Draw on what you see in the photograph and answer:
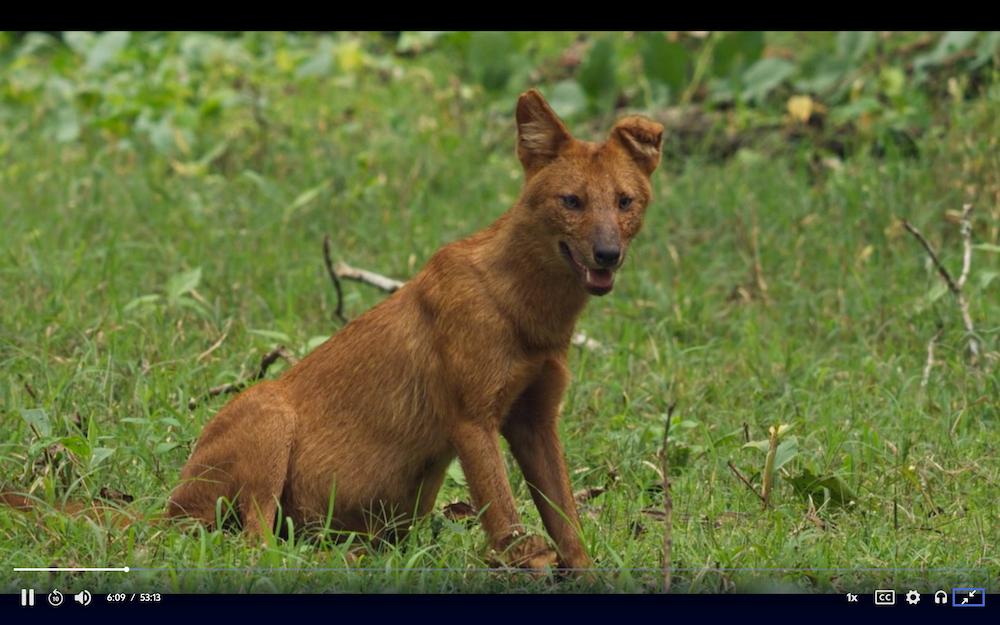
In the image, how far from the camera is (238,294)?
7969mm

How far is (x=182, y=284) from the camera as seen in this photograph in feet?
25.2

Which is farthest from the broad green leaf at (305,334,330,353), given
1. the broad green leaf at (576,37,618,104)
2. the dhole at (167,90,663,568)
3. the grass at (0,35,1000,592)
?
the broad green leaf at (576,37,618,104)

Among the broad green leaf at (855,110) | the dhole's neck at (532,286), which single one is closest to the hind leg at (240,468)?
the dhole's neck at (532,286)

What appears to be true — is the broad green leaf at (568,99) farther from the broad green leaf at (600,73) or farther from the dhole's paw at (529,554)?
the dhole's paw at (529,554)

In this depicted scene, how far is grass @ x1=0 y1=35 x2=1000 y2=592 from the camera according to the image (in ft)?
16.9

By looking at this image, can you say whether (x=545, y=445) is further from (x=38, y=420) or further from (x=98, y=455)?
(x=38, y=420)

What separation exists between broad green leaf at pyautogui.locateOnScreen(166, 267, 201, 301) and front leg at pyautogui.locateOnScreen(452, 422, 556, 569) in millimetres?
2773

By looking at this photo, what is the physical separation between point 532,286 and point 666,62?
17.6ft

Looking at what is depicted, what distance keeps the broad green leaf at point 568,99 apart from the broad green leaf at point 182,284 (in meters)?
3.42

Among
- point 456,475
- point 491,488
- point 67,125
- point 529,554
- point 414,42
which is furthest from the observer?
point 414,42

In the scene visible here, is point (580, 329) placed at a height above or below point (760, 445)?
below

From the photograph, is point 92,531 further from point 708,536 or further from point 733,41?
point 733,41

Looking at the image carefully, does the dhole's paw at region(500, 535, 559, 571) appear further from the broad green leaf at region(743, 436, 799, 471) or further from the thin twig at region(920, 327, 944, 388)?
the thin twig at region(920, 327, 944, 388)

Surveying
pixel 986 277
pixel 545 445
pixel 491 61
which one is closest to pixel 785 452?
pixel 545 445
